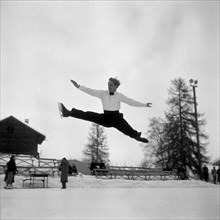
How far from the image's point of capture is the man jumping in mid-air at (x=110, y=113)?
8.39ft

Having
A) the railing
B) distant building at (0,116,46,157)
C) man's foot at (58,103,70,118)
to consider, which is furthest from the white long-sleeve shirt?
distant building at (0,116,46,157)

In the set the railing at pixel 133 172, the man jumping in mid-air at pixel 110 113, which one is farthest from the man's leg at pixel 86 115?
the railing at pixel 133 172

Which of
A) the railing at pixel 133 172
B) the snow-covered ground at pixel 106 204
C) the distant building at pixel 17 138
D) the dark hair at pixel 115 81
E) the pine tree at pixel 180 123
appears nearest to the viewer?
the dark hair at pixel 115 81

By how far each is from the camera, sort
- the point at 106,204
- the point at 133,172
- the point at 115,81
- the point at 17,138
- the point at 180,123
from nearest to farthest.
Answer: the point at 115,81
the point at 180,123
the point at 133,172
the point at 106,204
the point at 17,138

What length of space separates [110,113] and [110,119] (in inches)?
1.9

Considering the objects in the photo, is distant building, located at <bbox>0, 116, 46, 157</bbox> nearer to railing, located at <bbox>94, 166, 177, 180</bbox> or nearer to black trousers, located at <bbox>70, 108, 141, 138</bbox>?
railing, located at <bbox>94, 166, 177, 180</bbox>

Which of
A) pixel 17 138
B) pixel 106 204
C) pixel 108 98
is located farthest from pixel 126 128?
pixel 17 138

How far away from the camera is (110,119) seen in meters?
2.59

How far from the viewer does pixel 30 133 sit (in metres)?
37.8

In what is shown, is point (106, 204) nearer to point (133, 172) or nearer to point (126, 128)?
point (133, 172)

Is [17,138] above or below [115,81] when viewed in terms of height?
above

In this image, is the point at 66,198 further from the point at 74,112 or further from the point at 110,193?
the point at 74,112

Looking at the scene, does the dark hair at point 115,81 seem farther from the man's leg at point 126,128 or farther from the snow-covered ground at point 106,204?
the snow-covered ground at point 106,204

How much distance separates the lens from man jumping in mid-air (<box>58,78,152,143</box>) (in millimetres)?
2557
